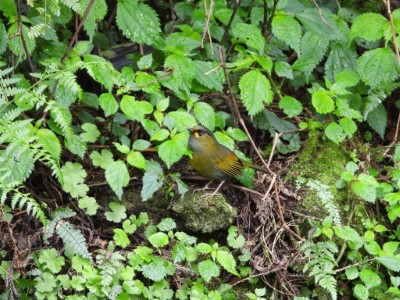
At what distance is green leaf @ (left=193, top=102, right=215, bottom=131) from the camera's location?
4.58m

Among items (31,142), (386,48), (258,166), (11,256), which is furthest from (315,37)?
(11,256)

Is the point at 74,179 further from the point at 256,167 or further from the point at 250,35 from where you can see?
the point at 250,35

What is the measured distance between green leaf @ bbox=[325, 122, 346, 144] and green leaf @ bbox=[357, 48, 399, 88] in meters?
0.40

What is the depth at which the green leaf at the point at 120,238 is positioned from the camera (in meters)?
4.20

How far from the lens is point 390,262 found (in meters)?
4.33

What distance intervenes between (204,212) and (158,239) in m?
0.41

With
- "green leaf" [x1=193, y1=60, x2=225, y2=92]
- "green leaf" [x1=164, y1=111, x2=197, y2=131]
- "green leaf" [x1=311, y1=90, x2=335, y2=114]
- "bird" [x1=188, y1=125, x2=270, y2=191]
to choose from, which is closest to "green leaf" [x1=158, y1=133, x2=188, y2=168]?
"green leaf" [x1=164, y1=111, x2=197, y2=131]

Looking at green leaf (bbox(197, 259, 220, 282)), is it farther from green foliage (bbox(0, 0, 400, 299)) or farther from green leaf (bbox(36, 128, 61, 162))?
green leaf (bbox(36, 128, 61, 162))

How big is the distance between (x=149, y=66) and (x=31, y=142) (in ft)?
3.57

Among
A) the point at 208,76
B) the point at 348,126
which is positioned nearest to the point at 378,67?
the point at 348,126

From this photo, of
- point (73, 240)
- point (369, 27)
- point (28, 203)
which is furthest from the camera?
point (369, 27)

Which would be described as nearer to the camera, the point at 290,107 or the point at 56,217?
the point at 56,217

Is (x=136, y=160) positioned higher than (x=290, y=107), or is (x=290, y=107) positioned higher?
(x=136, y=160)

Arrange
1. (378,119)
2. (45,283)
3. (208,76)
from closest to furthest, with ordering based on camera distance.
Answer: (45,283), (208,76), (378,119)
